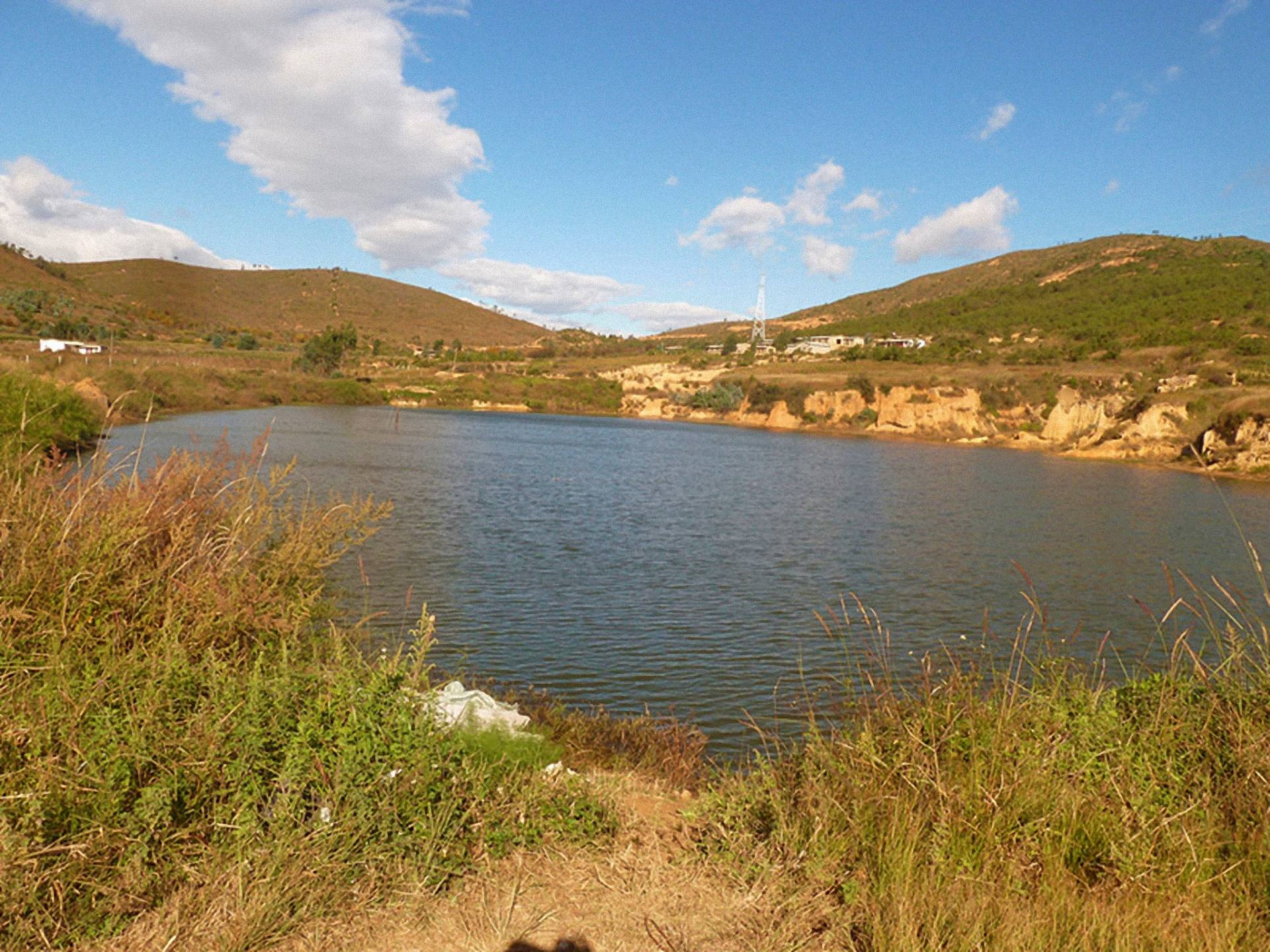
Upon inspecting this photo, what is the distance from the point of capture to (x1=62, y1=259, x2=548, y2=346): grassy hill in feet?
376

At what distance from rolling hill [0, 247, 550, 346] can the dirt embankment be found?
5465 cm

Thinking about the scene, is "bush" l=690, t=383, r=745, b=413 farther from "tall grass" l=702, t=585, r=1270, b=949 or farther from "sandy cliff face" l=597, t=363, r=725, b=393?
"tall grass" l=702, t=585, r=1270, b=949

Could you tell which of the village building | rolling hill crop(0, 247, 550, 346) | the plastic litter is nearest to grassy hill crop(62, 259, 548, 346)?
rolling hill crop(0, 247, 550, 346)

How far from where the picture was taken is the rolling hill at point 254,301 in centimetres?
9506

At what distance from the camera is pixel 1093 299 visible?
286 feet

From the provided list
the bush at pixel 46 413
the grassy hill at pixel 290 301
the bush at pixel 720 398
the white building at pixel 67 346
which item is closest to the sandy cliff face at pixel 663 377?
the bush at pixel 720 398

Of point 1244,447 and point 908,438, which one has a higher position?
point 1244,447

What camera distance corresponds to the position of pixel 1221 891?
3732mm

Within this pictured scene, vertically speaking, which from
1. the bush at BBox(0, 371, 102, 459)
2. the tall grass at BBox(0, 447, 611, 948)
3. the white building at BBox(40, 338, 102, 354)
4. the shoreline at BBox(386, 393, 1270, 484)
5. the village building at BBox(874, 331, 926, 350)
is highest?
the village building at BBox(874, 331, 926, 350)

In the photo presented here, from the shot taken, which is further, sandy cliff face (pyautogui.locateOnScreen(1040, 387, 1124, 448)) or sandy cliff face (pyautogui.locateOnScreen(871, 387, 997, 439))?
sandy cliff face (pyautogui.locateOnScreen(871, 387, 997, 439))

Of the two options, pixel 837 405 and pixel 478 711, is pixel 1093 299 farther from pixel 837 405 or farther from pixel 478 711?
pixel 478 711

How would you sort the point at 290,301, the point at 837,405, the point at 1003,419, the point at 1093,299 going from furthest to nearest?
1. the point at 290,301
2. the point at 1093,299
3. the point at 837,405
4. the point at 1003,419

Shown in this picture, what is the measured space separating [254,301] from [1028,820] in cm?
13792

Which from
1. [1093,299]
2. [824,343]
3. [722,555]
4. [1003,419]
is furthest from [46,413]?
[1093,299]
